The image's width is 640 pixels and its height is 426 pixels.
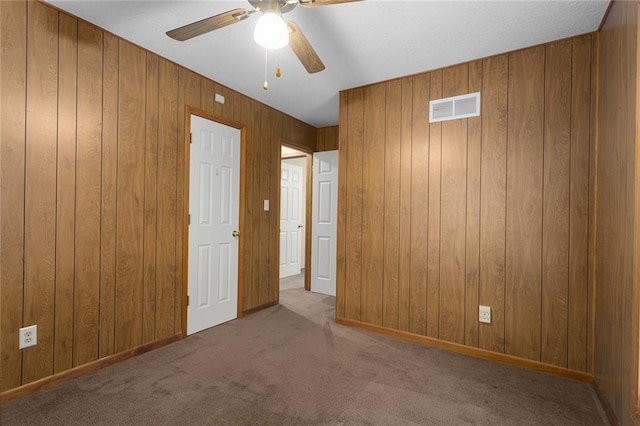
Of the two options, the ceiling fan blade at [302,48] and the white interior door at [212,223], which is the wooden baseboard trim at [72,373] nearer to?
the white interior door at [212,223]

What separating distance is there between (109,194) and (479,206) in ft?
9.57

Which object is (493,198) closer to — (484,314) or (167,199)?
(484,314)

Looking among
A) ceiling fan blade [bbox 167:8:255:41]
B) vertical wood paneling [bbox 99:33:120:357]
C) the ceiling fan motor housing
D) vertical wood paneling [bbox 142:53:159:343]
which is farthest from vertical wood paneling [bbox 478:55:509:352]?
vertical wood paneling [bbox 99:33:120:357]

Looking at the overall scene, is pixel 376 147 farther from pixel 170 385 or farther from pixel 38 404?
pixel 38 404

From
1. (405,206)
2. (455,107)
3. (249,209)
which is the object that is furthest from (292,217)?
(455,107)

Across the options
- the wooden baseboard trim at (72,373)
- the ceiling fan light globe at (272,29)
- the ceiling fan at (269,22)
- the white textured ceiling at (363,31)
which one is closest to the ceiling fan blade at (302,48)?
the ceiling fan at (269,22)

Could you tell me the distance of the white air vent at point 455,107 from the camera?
2775 mm

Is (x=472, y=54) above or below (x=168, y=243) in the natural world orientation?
above

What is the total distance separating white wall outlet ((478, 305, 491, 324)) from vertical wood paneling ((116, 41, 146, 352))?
2779 millimetres

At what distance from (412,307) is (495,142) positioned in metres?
A: 1.60

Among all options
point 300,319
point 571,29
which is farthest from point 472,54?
point 300,319

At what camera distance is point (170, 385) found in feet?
7.11

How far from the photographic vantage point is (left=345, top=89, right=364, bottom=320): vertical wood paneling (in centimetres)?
337

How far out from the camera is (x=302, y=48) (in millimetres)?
1876
